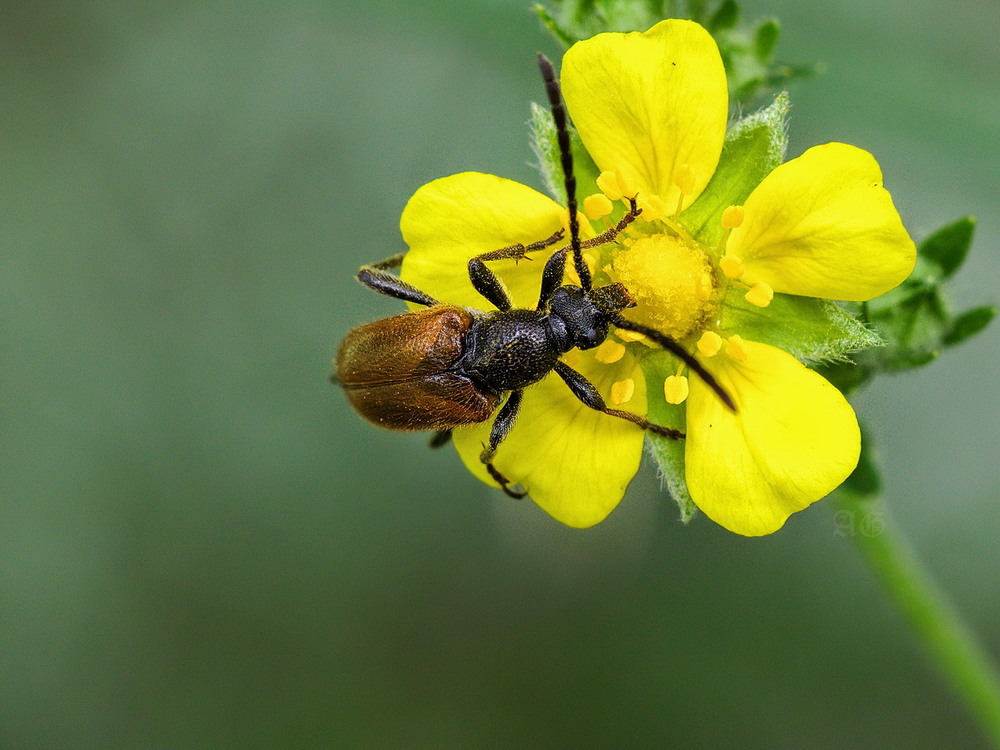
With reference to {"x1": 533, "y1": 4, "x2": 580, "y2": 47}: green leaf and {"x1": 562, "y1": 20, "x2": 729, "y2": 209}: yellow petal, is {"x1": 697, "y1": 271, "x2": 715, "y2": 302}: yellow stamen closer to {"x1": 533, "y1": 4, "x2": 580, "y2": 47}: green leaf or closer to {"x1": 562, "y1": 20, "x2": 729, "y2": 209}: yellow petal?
{"x1": 562, "y1": 20, "x2": 729, "y2": 209}: yellow petal

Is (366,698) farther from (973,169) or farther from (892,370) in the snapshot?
(973,169)

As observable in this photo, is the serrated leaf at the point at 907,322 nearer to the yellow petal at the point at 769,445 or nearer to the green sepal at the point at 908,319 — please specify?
the green sepal at the point at 908,319

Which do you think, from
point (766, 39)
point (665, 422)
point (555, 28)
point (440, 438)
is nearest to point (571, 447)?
point (665, 422)

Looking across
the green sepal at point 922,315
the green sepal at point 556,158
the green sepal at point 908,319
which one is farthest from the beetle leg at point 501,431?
the green sepal at point 908,319

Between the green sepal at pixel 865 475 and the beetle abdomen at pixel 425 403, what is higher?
the green sepal at pixel 865 475

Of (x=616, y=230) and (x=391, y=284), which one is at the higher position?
(x=616, y=230)

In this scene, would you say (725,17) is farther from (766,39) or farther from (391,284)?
(391,284)

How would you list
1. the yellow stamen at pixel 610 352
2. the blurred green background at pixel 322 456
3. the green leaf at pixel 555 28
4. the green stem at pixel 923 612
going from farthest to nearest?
1. the blurred green background at pixel 322 456
2. the green stem at pixel 923 612
3. the green leaf at pixel 555 28
4. the yellow stamen at pixel 610 352
